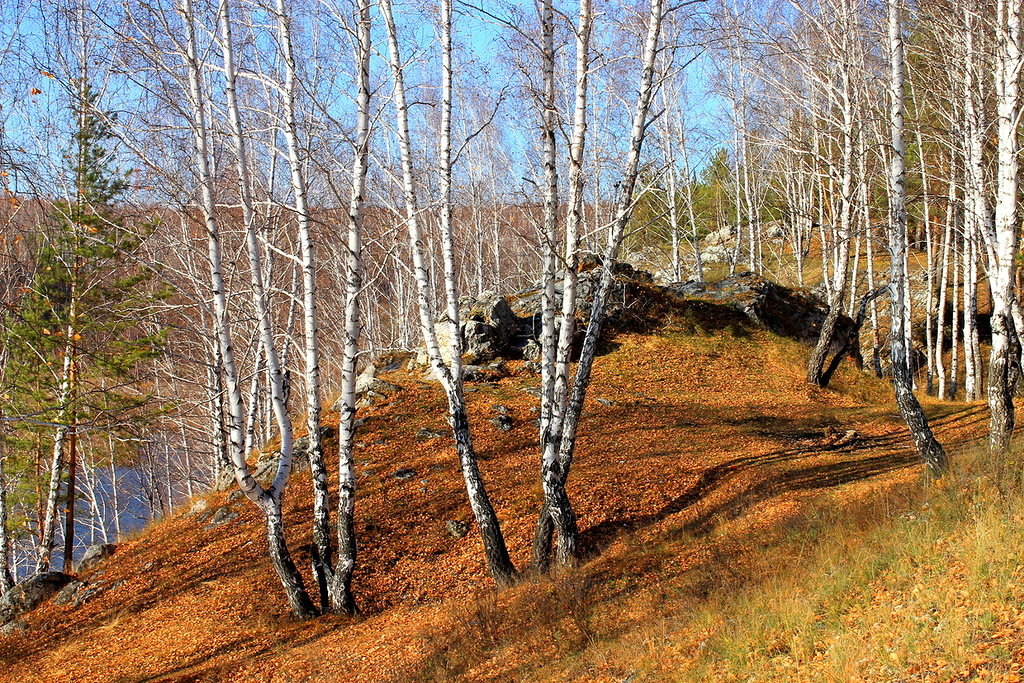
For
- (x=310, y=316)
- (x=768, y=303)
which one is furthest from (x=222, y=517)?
(x=768, y=303)

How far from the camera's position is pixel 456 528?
8.89 meters

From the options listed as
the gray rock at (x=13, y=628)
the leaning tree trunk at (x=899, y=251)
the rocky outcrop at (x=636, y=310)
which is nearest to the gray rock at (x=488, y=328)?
the rocky outcrop at (x=636, y=310)

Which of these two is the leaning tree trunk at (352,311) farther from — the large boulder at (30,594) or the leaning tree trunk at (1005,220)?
the leaning tree trunk at (1005,220)

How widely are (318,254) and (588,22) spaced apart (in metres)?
18.3

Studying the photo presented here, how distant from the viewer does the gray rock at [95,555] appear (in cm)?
978

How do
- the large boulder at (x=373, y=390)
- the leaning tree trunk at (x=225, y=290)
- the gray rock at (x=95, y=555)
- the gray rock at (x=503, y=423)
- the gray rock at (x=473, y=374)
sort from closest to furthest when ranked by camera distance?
1. the leaning tree trunk at (x=225, y=290)
2. the gray rock at (x=95, y=555)
3. the gray rock at (x=503, y=423)
4. the large boulder at (x=373, y=390)
5. the gray rock at (x=473, y=374)

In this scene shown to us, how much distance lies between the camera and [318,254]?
77.0ft

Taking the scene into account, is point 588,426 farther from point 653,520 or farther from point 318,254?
point 318,254

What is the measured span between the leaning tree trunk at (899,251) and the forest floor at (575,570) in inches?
17.2

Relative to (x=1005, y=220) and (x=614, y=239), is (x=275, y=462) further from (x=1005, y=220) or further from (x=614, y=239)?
(x=1005, y=220)

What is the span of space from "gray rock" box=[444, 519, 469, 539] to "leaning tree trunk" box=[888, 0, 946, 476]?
5467mm

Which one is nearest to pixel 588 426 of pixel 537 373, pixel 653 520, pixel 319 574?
pixel 537 373

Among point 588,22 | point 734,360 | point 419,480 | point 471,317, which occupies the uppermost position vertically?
point 588,22

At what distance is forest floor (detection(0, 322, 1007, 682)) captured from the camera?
16.5 feet
